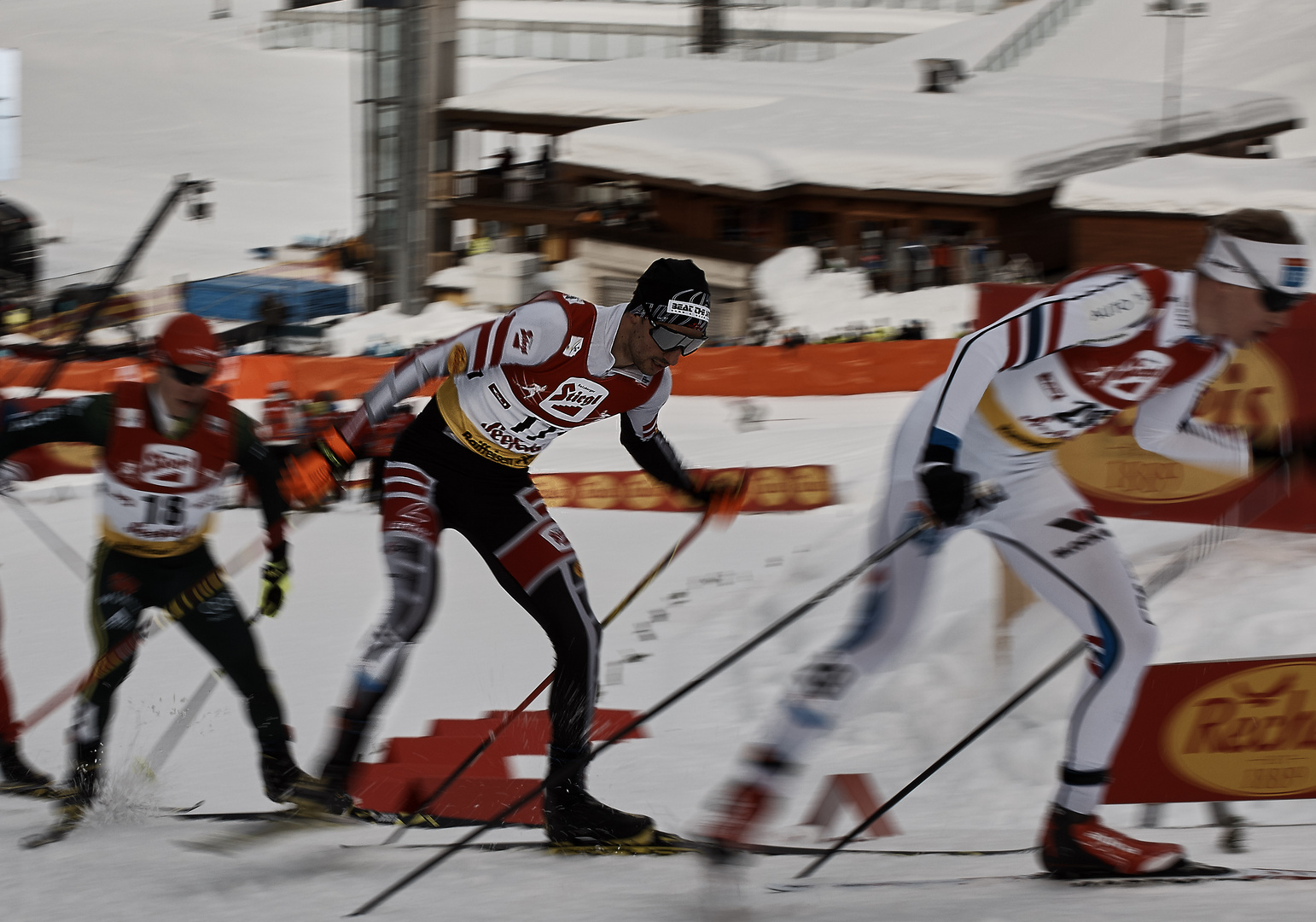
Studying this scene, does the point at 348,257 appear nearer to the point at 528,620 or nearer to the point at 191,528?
the point at 528,620

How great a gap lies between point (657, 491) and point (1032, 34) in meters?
33.3

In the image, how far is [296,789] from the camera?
391 cm

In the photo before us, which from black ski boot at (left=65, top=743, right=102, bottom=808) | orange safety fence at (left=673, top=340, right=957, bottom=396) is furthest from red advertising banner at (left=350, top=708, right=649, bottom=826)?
orange safety fence at (left=673, top=340, right=957, bottom=396)

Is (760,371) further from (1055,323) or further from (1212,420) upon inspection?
(1055,323)

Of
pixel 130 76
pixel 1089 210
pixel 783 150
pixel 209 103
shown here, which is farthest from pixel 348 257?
pixel 130 76

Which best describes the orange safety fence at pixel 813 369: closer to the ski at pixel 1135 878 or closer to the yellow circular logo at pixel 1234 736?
the yellow circular logo at pixel 1234 736

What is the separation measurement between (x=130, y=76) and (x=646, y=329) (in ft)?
196

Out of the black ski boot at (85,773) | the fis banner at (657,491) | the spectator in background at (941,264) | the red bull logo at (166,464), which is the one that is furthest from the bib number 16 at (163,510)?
the spectator in background at (941,264)

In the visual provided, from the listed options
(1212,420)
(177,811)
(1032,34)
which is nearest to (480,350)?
(177,811)

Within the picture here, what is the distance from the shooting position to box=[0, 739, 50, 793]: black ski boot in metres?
4.39

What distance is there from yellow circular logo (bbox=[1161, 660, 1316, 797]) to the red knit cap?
3.39 metres

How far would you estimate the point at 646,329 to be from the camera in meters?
3.67

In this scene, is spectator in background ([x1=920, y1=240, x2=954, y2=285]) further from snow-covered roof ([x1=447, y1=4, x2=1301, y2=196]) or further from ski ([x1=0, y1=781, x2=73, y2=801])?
ski ([x1=0, y1=781, x2=73, y2=801])

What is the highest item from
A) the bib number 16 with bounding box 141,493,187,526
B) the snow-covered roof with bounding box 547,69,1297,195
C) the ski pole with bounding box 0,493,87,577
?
the snow-covered roof with bounding box 547,69,1297,195
